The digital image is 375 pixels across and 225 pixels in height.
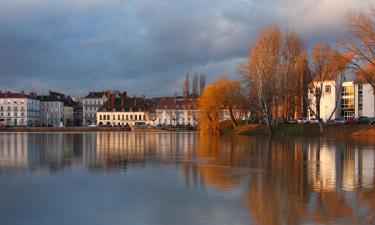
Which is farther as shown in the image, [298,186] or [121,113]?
[121,113]

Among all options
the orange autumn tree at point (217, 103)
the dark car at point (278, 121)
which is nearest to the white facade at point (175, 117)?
the dark car at point (278, 121)

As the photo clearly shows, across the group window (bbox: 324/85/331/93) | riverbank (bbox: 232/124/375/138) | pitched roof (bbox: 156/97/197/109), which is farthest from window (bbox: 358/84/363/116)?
pitched roof (bbox: 156/97/197/109)

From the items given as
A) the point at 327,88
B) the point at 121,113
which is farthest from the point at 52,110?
the point at 327,88

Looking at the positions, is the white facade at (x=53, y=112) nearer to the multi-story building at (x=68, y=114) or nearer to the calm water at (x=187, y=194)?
the multi-story building at (x=68, y=114)

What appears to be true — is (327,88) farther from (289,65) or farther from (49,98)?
(49,98)

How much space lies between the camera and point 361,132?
6359 cm

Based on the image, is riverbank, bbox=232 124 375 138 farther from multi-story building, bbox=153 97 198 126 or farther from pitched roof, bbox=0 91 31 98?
pitched roof, bbox=0 91 31 98

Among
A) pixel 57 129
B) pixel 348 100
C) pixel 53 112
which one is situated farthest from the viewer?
pixel 53 112

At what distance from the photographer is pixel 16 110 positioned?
514ft

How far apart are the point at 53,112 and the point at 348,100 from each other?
106m

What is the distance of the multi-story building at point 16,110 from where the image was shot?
15625cm

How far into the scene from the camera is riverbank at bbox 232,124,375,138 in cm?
6375

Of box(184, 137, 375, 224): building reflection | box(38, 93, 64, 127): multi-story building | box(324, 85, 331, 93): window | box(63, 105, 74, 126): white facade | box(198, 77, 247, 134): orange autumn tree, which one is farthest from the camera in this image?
box(63, 105, 74, 126): white facade

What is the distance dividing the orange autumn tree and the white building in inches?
557
